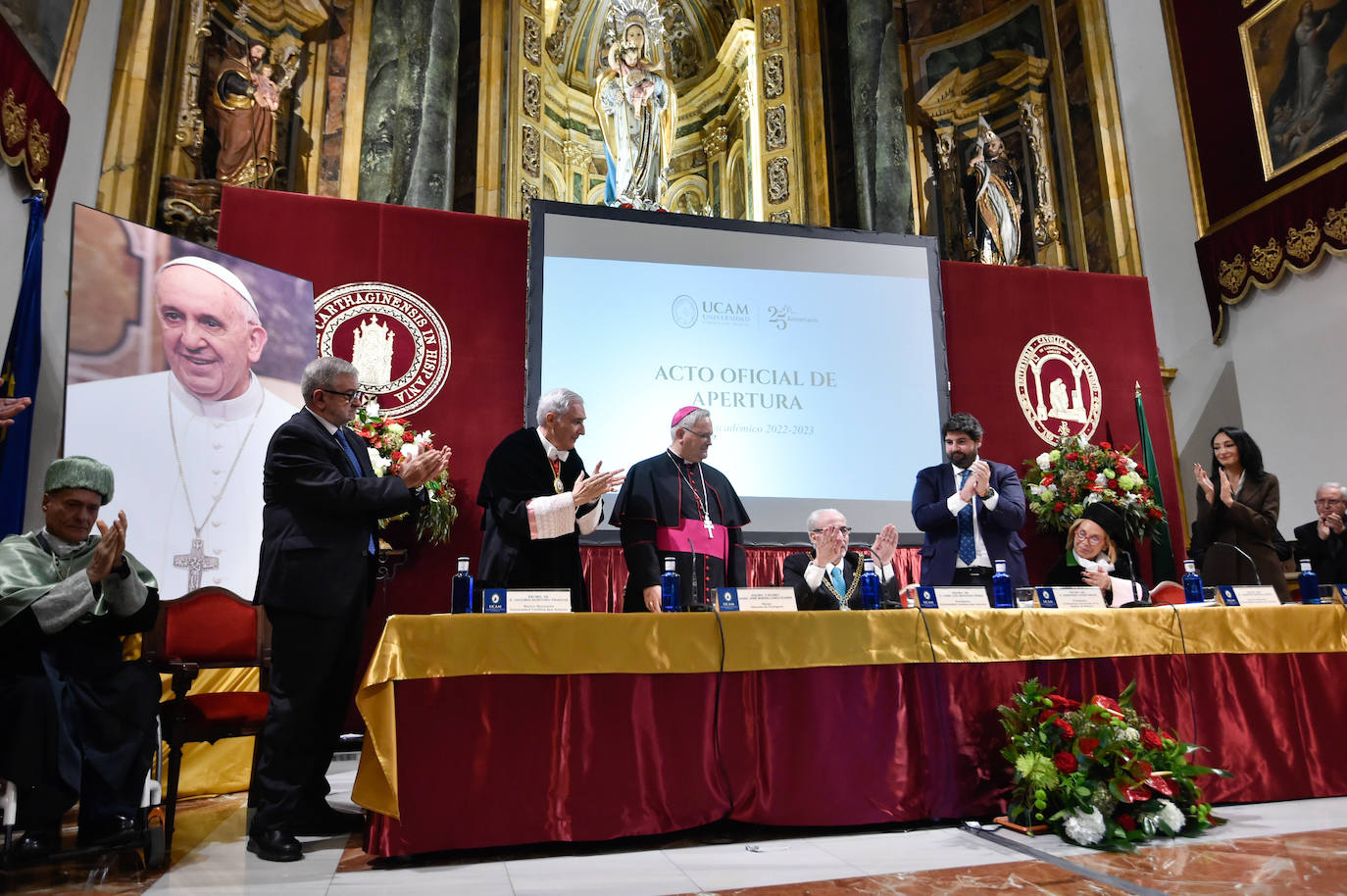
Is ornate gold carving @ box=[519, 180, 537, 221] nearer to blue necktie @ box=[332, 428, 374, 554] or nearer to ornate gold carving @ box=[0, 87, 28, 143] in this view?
ornate gold carving @ box=[0, 87, 28, 143]

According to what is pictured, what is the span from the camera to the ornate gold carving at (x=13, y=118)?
4.58 metres

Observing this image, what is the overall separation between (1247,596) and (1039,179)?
714 centimetres

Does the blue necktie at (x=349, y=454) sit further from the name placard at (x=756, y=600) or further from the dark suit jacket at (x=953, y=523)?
the dark suit jacket at (x=953, y=523)

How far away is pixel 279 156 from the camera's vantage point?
8477 millimetres

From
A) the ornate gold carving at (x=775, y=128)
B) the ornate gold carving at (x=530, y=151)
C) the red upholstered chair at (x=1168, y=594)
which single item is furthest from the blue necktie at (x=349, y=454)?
the ornate gold carving at (x=775, y=128)

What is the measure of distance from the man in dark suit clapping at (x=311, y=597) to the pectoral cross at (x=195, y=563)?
65.0 inches

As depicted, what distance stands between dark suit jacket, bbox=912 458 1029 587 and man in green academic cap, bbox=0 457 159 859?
10.5ft

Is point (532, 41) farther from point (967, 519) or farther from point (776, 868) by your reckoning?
point (776, 868)

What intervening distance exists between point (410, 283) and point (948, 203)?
261 inches

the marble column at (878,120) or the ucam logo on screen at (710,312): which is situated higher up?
the marble column at (878,120)

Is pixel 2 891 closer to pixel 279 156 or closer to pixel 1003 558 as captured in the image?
pixel 1003 558

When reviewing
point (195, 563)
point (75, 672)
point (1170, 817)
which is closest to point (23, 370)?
point (195, 563)

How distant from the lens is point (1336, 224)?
680 cm

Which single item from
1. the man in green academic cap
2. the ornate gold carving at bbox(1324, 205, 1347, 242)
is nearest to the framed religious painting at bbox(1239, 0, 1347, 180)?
the ornate gold carving at bbox(1324, 205, 1347, 242)
